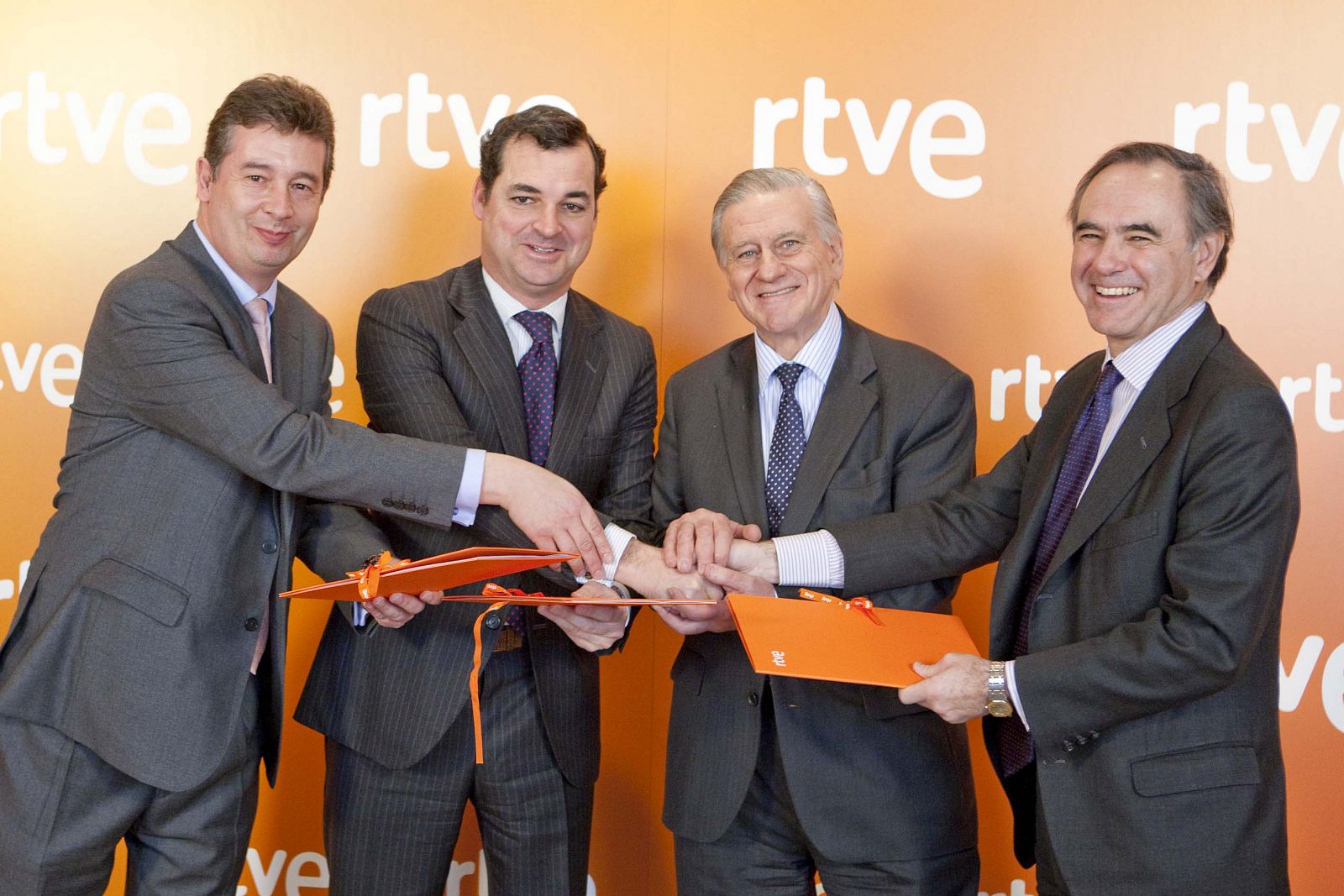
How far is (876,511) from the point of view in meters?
2.44

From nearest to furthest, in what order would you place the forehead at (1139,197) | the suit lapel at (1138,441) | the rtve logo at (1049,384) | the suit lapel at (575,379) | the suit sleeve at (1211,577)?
the suit sleeve at (1211,577)
the suit lapel at (1138,441)
the forehead at (1139,197)
the suit lapel at (575,379)
the rtve logo at (1049,384)

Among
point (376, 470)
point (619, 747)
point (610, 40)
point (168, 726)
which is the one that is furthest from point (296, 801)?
point (610, 40)

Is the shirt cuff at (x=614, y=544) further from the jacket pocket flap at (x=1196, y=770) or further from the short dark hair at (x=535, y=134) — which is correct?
the jacket pocket flap at (x=1196, y=770)

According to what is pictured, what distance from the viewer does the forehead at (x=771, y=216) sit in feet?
8.33

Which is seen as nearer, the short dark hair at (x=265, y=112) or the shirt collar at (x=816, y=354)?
the short dark hair at (x=265, y=112)

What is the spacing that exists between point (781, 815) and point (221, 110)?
5.65 feet

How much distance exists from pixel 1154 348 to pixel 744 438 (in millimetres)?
799

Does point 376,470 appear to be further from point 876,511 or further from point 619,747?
point 619,747

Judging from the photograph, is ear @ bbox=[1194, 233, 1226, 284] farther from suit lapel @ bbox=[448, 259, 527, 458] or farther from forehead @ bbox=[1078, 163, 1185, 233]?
suit lapel @ bbox=[448, 259, 527, 458]

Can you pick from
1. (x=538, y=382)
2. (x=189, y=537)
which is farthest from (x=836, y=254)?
(x=189, y=537)

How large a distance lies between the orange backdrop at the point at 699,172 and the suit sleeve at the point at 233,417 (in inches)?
48.1

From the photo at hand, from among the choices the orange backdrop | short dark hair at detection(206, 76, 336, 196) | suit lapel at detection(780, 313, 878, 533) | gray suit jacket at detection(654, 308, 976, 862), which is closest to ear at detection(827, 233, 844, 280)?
gray suit jacket at detection(654, 308, 976, 862)

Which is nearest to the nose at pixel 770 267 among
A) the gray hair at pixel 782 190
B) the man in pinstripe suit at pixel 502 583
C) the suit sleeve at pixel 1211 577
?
the gray hair at pixel 782 190

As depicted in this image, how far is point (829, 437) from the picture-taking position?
7.95ft
